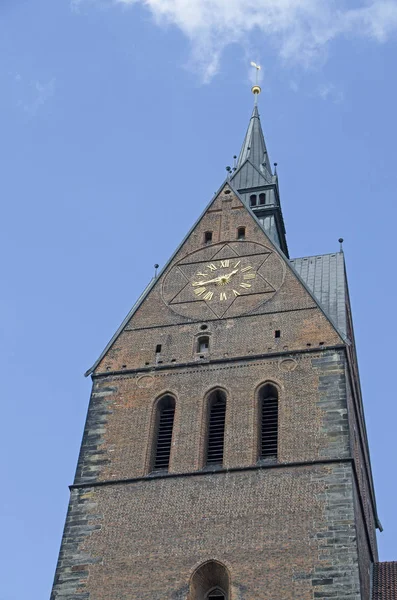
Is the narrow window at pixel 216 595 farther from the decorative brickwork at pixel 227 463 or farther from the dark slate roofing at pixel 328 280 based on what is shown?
the dark slate roofing at pixel 328 280

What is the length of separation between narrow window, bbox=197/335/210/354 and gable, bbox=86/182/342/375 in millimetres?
373

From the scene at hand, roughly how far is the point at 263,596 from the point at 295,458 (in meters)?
3.59

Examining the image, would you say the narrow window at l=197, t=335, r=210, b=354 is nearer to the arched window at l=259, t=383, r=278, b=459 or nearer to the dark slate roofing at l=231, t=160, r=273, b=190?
the arched window at l=259, t=383, r=278, b=459

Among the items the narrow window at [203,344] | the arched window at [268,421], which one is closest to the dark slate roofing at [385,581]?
the arched window at [268,421]

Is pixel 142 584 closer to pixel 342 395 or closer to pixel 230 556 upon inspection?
pixel 230 556

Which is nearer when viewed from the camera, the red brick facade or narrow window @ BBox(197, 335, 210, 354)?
the red brick facade

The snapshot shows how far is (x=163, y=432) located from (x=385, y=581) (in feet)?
20.2

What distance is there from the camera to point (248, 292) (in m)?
30.5

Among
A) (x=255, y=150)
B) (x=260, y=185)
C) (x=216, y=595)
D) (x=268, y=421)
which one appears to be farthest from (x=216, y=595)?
(x=255, y=150)

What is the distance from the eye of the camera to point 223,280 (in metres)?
31.1

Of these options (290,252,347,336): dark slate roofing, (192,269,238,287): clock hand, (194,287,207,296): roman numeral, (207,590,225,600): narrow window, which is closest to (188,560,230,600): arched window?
(207,590,225,600): narrow window

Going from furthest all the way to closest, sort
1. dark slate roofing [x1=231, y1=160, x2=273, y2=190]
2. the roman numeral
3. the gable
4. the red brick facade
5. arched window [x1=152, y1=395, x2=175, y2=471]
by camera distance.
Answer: dark slate roofing [x1=231, y1=160, x2=273, y2=190] < the roman numeral < the gable < arched window [x1=152, y1=395, x2=175, y2=471] < the red brick facade

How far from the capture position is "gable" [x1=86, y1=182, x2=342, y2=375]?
29.8 meters

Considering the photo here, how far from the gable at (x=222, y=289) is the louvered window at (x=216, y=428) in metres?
1.65
